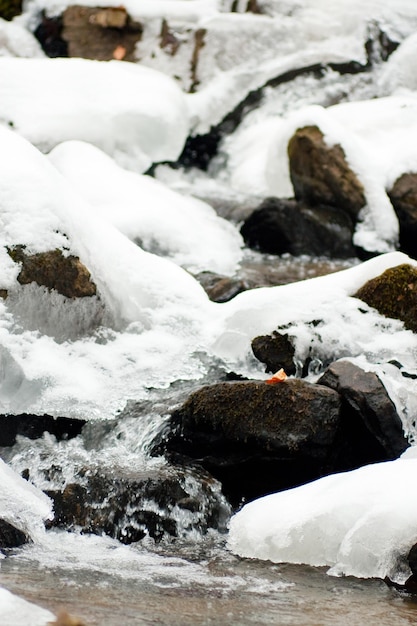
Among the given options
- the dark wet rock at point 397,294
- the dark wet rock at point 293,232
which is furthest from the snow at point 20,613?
the dark wet rock at point 293,232

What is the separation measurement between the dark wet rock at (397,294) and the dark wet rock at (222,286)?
1.19 m

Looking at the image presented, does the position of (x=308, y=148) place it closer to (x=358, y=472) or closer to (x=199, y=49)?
(x=199, y=49)

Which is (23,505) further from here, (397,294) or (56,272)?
(397,294)

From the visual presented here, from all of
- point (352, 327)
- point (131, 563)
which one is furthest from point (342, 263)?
point (131, 563)

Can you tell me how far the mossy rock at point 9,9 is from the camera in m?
12.6

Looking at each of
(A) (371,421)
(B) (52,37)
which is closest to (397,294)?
(A) (371,421)

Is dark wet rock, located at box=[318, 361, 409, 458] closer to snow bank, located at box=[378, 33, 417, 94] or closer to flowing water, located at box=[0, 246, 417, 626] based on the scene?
flowing water, located at box=[0, 246, 417, 626]

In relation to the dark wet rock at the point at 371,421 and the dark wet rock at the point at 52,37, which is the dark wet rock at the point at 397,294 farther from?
the dark wet rock at the point at 52,37

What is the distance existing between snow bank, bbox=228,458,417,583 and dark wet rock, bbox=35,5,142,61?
919cm

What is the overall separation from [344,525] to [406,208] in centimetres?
553

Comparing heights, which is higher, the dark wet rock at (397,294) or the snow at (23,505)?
the dark wet rock at (397,294)

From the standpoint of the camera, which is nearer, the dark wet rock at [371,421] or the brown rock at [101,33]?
the dark wet rock at [371,421]

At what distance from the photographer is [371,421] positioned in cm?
488

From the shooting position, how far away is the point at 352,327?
5.84m
